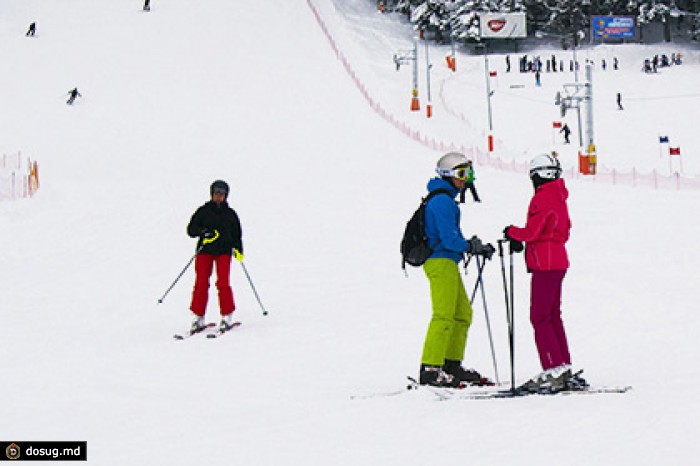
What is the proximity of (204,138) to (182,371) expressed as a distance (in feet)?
83.4

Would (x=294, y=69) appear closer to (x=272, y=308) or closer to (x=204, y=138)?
(x=204, y=138)

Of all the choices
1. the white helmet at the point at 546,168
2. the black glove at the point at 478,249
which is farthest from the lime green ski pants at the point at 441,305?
the white helmet at the point at 546,168

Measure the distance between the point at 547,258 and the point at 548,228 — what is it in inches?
7.9

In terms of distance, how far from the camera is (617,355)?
8.27m

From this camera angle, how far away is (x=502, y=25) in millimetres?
63688

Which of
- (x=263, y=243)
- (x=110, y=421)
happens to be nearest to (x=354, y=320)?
(x=110, y=421)

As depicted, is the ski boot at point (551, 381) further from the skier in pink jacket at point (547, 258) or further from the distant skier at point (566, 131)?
the distant skier at point (566, 131)

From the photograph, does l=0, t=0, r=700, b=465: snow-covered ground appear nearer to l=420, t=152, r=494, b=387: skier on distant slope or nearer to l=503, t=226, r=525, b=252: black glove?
l=420, t=152, r=494, b=387: skier on distant slope

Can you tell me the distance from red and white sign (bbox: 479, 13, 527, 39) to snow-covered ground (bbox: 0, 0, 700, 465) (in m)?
17.1

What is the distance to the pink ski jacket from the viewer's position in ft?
21.9

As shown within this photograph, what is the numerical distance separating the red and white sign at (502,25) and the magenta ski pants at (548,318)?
2263 inches

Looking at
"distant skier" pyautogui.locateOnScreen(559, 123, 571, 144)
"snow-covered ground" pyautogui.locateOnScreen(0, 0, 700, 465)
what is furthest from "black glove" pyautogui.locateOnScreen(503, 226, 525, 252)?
"distant skier" pyautogui.locateOnScreen(559, 123, 571, 144)

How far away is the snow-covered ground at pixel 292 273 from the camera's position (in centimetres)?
596

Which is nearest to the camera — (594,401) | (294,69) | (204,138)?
(594,401)
